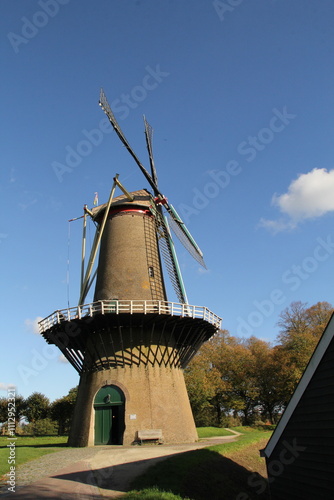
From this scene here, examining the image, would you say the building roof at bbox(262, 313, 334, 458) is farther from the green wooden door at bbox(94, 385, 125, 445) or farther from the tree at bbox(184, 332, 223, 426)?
the tree at bbox(184, 332, 223, 426)

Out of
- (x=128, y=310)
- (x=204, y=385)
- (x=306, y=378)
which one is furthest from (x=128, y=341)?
(x=204, y=385)

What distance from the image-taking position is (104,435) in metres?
17.2

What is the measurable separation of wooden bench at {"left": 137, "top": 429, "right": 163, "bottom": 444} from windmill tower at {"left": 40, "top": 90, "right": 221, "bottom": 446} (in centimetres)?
7

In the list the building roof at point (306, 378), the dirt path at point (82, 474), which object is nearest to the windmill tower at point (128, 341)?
the dirt path at point (82, 474)


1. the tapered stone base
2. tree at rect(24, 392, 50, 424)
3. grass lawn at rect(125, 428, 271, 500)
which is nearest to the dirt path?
grass lawn at rect(125, 428, 271, 500)

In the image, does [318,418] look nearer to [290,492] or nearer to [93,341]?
[290,492]

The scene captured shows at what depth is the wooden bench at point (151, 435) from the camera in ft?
53.0

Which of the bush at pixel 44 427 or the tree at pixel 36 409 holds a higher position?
the tree at pixel 36 409

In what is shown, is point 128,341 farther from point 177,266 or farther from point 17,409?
point 17,409

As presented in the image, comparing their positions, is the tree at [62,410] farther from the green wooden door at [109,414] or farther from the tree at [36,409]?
the green wooden door at [109,414]

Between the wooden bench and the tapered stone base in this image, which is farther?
the tapered stone base

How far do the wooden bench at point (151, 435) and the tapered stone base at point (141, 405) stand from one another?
23 cm

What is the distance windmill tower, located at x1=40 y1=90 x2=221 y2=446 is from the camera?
17.2 metres

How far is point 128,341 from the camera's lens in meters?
18.2
